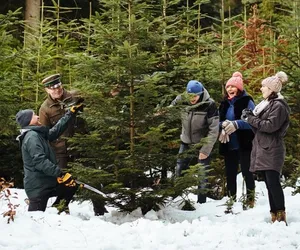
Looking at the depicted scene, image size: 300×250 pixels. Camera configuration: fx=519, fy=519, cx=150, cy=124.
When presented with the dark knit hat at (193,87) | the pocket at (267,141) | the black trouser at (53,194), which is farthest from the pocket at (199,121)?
the black trouser at (53,194)

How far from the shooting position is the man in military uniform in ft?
27.5

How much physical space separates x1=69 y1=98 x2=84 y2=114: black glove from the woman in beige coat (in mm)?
2535

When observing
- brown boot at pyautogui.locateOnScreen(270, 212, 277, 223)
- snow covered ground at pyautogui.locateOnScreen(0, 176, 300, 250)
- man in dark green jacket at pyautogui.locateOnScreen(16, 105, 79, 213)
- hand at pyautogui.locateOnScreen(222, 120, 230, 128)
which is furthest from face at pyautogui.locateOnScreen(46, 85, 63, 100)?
brown boot at pyautogui.locateOnScreen(270, 212, 277, 223)

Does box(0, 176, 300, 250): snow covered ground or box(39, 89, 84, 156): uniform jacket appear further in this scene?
box(39, 89, 84, 156): uniform jacket

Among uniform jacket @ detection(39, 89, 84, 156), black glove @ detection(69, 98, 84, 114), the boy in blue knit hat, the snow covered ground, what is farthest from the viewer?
A: the boy in blue knit hat

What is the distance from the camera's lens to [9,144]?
11.4 m

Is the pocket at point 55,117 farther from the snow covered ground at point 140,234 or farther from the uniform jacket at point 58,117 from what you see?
the snow covered ground at point 140,234

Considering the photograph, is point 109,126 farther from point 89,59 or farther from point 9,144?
point 9,144

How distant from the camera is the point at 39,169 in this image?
288 inches

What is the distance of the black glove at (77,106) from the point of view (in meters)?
Result: 7.93

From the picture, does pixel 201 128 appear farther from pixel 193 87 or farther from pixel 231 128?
pixel 193 87

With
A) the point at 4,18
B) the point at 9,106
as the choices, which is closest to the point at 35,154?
the point at 9,106

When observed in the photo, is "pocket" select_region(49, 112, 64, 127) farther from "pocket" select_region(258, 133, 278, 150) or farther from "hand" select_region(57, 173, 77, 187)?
"pocket" select_region(258, 133, 278, 150)

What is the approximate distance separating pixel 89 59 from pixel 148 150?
1.61 metres
